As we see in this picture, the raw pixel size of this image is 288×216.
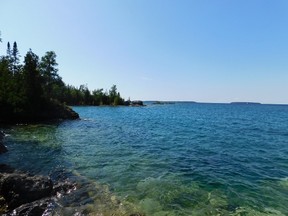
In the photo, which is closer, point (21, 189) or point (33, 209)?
point (33, 209)

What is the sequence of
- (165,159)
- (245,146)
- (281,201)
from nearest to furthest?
(281,201) → (165,159) → (245,146)

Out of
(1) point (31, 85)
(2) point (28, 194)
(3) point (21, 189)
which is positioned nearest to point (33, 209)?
(2) point (28, 194)

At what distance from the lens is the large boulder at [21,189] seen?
11594mm

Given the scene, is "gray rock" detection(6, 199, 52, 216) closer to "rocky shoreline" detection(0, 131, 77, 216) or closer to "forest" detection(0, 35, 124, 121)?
A: "rocky shoreline" detection(0, 131, 77, 216)

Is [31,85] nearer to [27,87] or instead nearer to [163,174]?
[27,87]

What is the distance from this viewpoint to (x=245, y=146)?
2822 cm

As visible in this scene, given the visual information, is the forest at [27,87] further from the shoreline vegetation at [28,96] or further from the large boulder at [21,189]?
the large boulder at [21,189]

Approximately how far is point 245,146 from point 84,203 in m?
22.0

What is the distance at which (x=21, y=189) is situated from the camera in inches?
478

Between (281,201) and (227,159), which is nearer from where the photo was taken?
(281,201)

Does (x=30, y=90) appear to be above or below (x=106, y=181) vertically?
above

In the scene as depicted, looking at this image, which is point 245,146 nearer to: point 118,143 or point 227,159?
point 227,159

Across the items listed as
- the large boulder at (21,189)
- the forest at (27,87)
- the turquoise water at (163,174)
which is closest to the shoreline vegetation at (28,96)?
the forest at (27,87)


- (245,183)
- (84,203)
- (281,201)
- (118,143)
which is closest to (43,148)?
(118,143)
